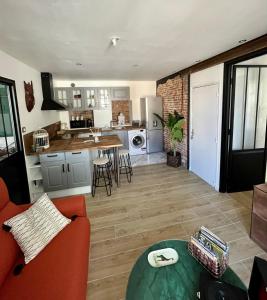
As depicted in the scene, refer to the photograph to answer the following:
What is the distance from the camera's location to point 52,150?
3.35 m

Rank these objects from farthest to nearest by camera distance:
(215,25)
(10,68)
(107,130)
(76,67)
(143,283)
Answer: (107,130) → (76,67) → (10,68) → (215,25) → (143,283)

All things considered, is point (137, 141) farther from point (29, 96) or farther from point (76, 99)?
point (29, 96)

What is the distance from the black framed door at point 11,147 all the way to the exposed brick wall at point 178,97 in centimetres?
344

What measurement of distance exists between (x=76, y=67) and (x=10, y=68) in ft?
4.32

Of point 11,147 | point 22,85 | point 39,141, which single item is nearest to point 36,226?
point 11,147

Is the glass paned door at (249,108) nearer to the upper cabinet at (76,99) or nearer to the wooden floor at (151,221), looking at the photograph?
the wooden floor at (151,221)

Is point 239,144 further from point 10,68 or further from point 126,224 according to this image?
point 10,68

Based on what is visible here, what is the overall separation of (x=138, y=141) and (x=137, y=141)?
0.12 feet

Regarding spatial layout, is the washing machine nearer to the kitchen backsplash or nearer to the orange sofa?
the kitchen backsplash

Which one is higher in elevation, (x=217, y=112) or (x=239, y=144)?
(x=217, y=112)

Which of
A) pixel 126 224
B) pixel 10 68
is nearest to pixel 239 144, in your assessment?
pixel 126 224

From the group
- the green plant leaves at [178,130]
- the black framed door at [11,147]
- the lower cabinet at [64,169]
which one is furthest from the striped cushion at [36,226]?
the green plant leaves at [178,130]

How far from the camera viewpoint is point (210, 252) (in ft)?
4.39

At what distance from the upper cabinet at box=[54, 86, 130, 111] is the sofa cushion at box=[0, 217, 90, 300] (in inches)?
186
